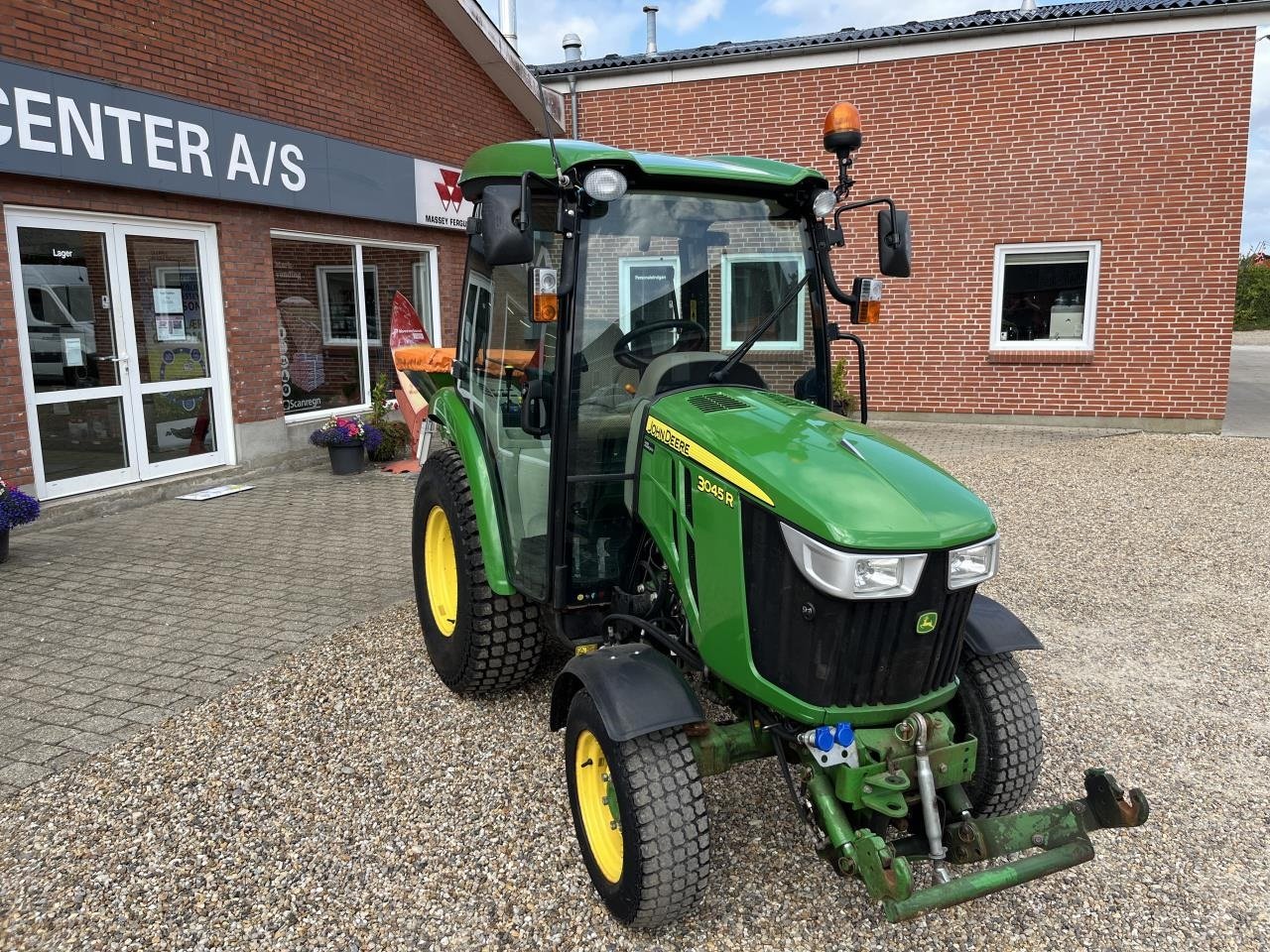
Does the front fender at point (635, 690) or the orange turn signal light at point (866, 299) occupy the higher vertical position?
the orange turn signal light at point (866, 299)

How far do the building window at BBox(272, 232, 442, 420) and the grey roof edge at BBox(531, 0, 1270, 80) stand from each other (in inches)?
153

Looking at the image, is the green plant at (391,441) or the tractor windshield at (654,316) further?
the green plant at (391,441)

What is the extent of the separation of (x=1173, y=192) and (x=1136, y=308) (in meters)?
1.34

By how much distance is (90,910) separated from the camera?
8.43 feet

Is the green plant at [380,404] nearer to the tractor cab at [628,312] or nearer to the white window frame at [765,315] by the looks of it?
the tractor cab at [628,312]

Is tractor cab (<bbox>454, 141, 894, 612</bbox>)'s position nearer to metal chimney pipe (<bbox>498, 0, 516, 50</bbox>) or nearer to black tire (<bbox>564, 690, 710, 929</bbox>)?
black tire (<bbox>564, 690, 710, 929</bbox>)

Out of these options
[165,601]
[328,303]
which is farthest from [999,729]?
[328,303]

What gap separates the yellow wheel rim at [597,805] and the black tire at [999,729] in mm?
1092

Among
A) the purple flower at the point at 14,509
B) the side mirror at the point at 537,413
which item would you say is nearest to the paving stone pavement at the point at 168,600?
the purple flower at the point at 14,509

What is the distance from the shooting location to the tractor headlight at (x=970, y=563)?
2.34 metres

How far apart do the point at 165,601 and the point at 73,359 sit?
9.81 ft

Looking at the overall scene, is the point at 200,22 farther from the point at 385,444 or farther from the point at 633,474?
the point at 633,474

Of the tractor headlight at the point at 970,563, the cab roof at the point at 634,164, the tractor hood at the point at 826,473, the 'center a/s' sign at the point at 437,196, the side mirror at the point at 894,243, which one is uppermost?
the 'center a/s' sign at the point at 437,196

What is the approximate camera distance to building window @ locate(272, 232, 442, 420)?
904cm
